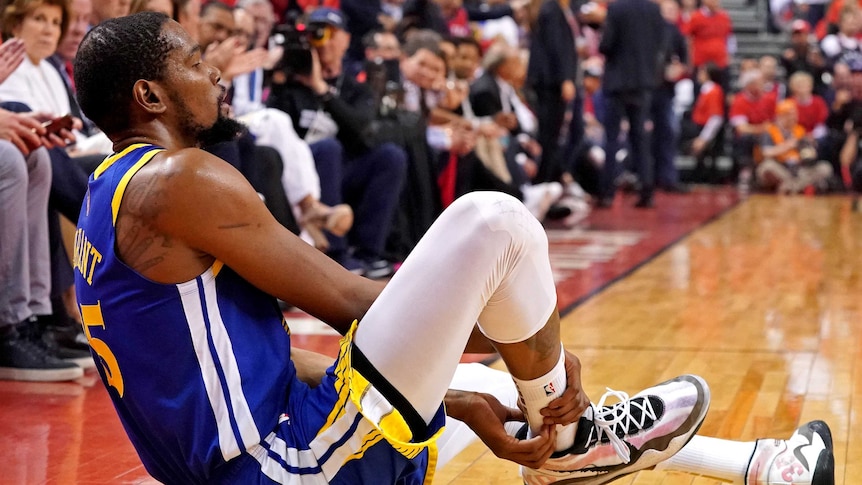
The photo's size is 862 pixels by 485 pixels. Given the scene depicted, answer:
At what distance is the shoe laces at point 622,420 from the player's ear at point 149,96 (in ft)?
3.06

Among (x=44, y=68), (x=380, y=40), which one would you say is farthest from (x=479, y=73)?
(x=44, y=68)

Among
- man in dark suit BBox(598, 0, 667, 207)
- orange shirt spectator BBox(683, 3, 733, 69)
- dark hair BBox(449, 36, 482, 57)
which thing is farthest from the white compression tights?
orange shirt spectator BBox(683, 3, 733, 69)

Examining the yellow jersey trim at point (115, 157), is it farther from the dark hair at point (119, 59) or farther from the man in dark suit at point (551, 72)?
the man in dark suit at point (551, 72)

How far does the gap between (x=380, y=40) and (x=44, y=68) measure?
2.95 metres

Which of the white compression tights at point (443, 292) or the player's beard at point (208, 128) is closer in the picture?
the white compression tights at point (443, 292)

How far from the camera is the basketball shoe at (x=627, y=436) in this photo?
209 cm

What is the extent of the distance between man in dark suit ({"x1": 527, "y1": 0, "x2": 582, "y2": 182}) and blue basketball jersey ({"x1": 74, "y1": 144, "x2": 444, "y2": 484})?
7338 millimetres

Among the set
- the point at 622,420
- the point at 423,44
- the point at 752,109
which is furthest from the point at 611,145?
the point at 622,420

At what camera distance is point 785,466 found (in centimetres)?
222

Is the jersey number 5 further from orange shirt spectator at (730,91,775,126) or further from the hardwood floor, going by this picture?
orange shirt spectator at (730,91,775,126)

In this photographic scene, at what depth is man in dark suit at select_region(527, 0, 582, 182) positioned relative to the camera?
9023 mm

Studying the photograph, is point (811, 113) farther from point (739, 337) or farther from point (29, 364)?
point (29, 364)

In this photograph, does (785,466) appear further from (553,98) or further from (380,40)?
(553,98)

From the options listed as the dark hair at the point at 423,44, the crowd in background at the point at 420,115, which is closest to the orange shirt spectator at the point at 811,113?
the crowd in background at the point at 420,115
